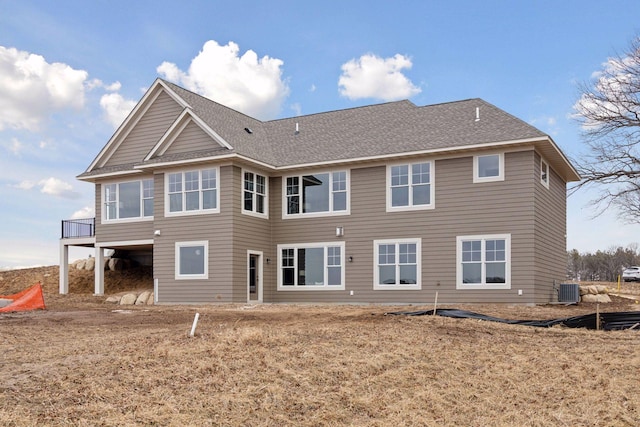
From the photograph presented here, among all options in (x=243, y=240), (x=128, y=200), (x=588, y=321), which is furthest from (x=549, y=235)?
(x=128, y=200)

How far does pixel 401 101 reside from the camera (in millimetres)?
25625

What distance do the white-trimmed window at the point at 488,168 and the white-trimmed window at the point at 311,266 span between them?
17.7 feet

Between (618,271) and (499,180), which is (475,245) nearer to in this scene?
(499,180)

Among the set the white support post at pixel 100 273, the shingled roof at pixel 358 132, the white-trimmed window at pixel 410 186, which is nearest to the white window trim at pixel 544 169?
the shingled roof at pixel 358 132

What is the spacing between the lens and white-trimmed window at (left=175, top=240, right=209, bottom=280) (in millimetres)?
22516

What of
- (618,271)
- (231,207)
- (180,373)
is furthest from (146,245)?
(618,271)

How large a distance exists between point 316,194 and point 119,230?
8.43 m

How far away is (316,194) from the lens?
23.5 m

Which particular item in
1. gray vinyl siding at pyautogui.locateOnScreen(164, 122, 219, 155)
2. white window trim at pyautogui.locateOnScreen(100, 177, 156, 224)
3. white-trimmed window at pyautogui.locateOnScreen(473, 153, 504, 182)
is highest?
gray vinyl siding at pyautogui.locateOnScreen(164, 122, 219, 155)

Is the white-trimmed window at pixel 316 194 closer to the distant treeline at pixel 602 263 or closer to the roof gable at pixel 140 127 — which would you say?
the roof gable at pixel 140 127

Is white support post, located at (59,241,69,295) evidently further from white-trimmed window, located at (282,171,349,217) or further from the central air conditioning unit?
the central air conditioning unit

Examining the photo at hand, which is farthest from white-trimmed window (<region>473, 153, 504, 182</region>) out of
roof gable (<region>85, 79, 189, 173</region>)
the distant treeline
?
the distant treeline

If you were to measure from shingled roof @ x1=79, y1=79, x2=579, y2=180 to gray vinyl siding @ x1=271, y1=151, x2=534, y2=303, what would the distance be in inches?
28.6

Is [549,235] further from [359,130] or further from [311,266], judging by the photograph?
[311,266]
